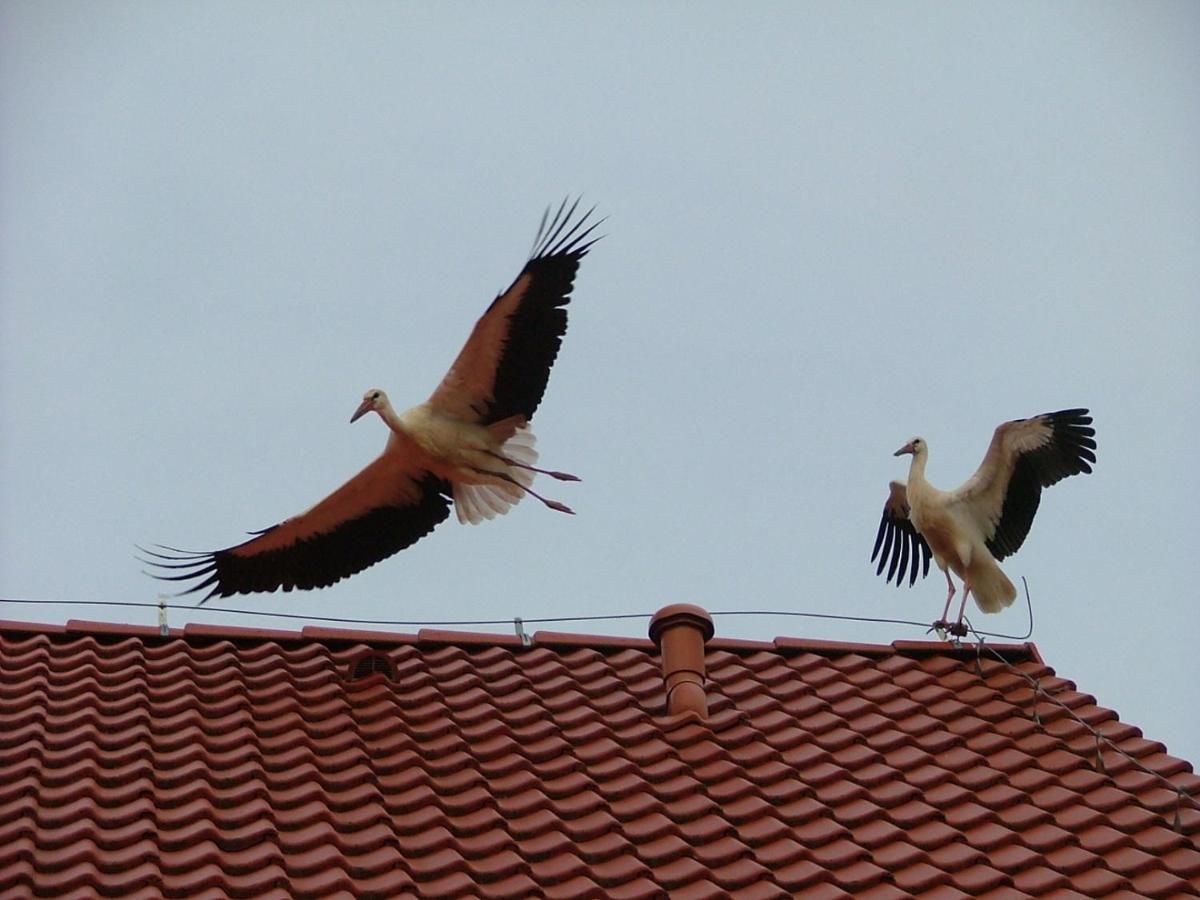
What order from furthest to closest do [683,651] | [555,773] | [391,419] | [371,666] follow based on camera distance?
[391,419] → [371,666] → [683,651] → [555,773]

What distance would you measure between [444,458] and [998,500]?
237 centimetres

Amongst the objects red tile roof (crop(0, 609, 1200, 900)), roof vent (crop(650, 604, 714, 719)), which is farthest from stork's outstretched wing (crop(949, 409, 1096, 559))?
roof vent (crop(650, 604, 714, 719))

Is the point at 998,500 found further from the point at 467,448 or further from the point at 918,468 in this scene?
the point at 467,448

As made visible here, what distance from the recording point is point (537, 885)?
4.99 meters

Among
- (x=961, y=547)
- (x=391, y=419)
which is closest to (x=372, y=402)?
(x=391, y=419)

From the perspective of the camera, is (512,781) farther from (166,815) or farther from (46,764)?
(46,764)

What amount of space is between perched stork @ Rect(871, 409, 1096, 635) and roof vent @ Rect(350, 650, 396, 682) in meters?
2.70

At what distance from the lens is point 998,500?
325 inches

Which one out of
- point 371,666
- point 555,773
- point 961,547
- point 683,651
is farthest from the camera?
point 961,547

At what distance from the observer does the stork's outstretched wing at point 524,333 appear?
25.1 feet

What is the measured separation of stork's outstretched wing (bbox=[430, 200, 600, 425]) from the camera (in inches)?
301

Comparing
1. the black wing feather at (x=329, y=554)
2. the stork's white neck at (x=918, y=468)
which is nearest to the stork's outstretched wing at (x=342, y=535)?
the black wing feather at (x=329, y=554)

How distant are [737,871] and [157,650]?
8.12 ft

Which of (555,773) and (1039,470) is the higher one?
(1039,470)
